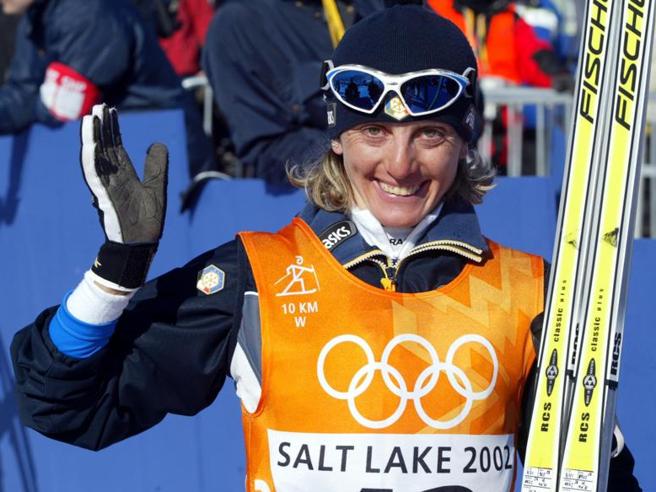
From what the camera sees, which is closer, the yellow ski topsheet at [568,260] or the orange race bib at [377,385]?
the orange race bib at [377,385]

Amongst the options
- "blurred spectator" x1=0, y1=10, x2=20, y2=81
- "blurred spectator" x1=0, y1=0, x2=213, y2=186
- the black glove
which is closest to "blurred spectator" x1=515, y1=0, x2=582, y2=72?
"blurred spectator" x1=0, y1=10, x2=20, y2=81

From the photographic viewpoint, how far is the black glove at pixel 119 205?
9.69ft

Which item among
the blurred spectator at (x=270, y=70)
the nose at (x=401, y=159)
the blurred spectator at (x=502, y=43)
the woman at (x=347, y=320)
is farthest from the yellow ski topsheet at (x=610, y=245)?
the blurred spectator at (x=502, y=43)

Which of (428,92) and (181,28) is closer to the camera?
(428,92)

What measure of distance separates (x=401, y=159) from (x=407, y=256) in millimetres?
246

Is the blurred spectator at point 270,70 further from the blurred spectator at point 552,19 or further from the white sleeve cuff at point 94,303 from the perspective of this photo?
the blurred spectator at point 552,19

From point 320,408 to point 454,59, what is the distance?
840mm

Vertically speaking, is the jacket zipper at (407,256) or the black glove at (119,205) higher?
the black glove at (119,205)

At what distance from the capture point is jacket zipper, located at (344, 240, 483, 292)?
318cm

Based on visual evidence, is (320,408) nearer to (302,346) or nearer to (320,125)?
(302,346)

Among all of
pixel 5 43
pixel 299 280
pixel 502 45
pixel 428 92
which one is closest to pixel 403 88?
pixel 428 92

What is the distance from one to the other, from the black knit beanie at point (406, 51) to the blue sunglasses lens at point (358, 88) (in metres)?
0.02

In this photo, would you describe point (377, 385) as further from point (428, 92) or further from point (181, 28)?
point (181, 28)

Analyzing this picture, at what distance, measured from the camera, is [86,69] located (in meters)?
6.13
